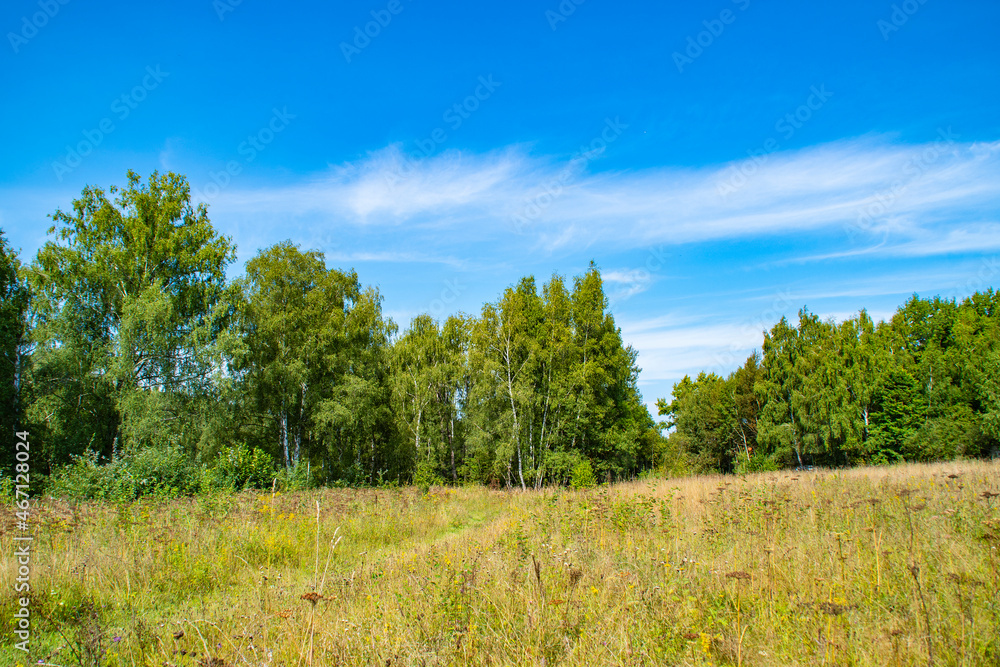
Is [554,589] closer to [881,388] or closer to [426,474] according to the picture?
[426,474]

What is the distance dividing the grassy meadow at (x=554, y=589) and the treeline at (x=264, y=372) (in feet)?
19.4

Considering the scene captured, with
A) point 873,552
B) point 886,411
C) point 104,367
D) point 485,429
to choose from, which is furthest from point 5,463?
point 886,411

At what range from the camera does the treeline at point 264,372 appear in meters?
17.5

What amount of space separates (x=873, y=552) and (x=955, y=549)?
0.65 m

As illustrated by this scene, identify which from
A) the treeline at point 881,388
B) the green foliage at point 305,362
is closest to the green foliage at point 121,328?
the green foliage at point 305,362

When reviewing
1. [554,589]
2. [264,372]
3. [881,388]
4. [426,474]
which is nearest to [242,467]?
[264,372]

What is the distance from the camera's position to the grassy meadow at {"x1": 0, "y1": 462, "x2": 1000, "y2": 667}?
3.32 meters

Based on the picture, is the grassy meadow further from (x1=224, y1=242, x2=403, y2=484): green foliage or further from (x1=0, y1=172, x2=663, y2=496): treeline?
(x1=224, y1=242, x2=403, y2=484): green foliage

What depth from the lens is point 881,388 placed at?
32312 millimetres

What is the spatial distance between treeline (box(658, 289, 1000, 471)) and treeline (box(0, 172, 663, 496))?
990 cm

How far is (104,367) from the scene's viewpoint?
18.0 m

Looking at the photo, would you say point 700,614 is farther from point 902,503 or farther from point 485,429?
point 485,429

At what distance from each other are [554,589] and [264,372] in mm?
21507

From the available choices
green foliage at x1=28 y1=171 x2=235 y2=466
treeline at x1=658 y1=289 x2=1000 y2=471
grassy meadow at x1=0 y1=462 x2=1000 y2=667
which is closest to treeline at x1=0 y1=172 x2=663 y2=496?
green foliage at x1=28 y1=171 x2=235 y2=466
